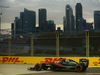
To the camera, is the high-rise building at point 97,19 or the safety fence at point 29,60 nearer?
the safety fence at point 29,60

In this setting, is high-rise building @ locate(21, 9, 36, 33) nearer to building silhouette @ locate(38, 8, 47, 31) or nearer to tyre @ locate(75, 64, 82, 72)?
building silhouette @ locate(38, 8, 47, 31)

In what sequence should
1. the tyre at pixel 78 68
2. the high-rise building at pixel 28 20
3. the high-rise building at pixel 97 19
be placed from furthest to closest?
the high-rise building at pixel 28 20, the high-rise building at pixel 97 19, the tyre at pixel 78 68

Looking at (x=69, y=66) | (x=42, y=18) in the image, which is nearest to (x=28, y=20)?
(x=42, y=18)

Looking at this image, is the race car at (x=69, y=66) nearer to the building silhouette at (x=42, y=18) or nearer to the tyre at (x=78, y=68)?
the tyre at (x=78, y=68)

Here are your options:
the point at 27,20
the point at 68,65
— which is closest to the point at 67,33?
the point at 68,65

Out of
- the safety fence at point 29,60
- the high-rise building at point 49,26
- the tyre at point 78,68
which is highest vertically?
the high-rise building at point 49,26

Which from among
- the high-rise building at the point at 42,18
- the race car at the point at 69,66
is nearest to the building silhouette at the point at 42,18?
the high-rise building at the point at 42,18

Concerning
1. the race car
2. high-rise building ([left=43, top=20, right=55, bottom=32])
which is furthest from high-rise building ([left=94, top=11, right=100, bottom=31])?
the race car

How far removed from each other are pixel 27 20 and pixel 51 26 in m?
13.4

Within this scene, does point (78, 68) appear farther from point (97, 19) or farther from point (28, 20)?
point (28, 20)

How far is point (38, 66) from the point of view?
1483 cm

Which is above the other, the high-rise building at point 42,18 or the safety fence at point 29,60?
the high-rise building at point 42,18

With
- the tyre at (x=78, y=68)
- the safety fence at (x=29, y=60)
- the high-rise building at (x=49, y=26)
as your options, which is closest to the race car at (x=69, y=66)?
the tyre at (x=78, y=68)

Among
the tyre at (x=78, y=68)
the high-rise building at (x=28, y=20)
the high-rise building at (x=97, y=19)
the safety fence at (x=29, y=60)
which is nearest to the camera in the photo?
the tyre at (x=78, y=68)
